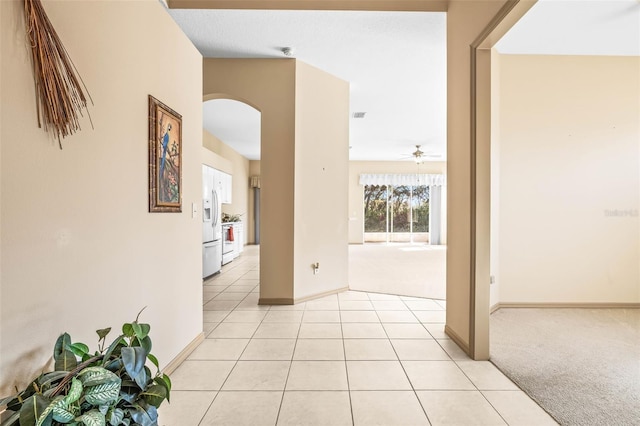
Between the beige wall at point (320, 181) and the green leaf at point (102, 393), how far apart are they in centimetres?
280

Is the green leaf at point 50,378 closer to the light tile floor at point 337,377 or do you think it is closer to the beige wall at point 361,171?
the light tile floor at point 337,377

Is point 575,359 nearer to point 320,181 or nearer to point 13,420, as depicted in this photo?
point 320,181

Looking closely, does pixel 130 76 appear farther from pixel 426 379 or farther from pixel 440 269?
pixel 440 269

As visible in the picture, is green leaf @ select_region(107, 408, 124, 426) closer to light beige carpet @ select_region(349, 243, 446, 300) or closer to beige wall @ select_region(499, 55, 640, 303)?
light beige carpet @ select_region(349, 243, 446, 300)

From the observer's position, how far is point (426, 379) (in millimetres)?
2051

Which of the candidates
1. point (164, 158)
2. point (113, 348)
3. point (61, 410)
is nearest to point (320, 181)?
point (164, 158)

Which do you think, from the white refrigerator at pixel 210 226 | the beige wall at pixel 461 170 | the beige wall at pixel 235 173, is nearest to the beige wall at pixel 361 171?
the beige wall at pixel 235 173

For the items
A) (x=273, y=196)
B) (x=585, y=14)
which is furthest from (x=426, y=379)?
(x=585, y=14)

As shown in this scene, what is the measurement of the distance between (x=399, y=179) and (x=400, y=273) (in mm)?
5635

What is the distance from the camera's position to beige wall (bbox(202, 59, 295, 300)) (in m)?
3.72

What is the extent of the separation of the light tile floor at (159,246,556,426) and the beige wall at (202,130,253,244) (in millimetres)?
4923

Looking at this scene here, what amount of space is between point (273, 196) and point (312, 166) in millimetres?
655

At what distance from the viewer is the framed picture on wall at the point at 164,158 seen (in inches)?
76.2

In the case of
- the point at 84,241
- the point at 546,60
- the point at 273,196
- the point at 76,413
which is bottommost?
the point at 76,413
